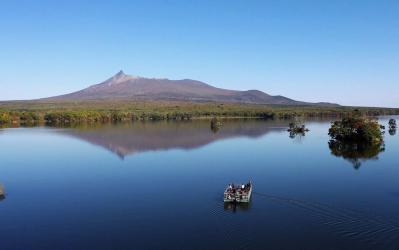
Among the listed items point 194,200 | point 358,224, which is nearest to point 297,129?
point 194,200

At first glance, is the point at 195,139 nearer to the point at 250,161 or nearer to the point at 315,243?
the point at 250,161

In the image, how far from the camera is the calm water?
20.4 m

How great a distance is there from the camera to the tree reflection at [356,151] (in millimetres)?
44812

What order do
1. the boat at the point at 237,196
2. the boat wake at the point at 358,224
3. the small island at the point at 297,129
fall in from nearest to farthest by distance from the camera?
the boat wake at the point at 358,224
the boat at the point at 237,196
the small island at the point at 297,129

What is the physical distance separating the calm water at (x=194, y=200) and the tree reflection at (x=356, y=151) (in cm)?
89

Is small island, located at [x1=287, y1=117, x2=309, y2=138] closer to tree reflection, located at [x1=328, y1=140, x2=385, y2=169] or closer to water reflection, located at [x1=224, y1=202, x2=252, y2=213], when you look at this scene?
tree reflection, located at [x1=328, y1=140, x2=385, y2=169]

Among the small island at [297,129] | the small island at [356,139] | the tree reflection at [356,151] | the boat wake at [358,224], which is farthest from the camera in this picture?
the small island at [297,129]

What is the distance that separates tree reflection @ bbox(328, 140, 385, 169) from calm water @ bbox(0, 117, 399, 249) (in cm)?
89

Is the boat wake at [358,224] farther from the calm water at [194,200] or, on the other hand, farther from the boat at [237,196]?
the boat at [237,196]

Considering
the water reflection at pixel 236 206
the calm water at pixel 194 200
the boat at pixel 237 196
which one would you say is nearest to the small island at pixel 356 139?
the calm water at pixel 194 200

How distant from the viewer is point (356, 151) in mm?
49875

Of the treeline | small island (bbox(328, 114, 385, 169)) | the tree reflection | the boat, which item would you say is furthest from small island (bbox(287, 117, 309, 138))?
the treeline

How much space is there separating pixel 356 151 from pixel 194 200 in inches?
1150

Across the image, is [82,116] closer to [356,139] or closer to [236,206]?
[356,139]
